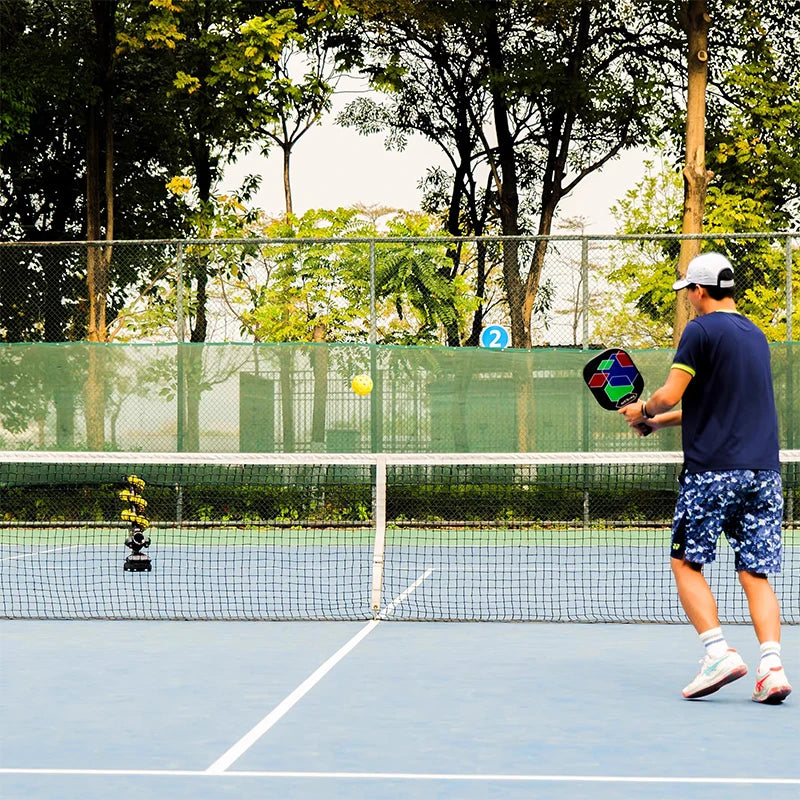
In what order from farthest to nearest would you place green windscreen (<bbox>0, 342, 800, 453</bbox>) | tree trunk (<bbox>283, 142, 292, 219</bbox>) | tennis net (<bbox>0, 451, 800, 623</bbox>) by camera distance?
tree trunk (<bbox>283, 142, 292, 219</bbox>) → green windscreen (<bbox>0, 342, 800, 453</bbox>) → tennis net (<bbox>0, 451, 800, 623</bbox>)

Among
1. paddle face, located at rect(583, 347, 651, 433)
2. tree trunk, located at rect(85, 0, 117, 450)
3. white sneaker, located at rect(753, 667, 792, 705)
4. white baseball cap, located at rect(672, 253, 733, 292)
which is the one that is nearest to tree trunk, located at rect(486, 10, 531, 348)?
tree trunk, located at rect(85, 0, 117, 450)

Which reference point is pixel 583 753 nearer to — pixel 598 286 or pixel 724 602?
pixel 724 602

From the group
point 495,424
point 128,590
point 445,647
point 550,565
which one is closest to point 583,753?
point 445,647

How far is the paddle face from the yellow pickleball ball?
28.1 feet

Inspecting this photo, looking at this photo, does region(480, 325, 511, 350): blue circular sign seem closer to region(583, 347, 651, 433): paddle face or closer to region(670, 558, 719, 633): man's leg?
region(583, 347, 651, 433): paddle face

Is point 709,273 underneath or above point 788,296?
underneath

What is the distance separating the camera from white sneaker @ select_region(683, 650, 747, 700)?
554 cm

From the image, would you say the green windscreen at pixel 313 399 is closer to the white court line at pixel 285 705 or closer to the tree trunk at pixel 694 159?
the tree trunk at pixel 694 159

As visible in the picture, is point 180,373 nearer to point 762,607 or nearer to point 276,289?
point 276,289

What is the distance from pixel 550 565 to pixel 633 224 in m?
23.4

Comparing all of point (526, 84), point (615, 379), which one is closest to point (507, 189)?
point (526, 84)

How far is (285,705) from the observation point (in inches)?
221

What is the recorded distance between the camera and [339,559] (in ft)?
38.7

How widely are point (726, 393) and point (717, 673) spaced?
1.10 meters
